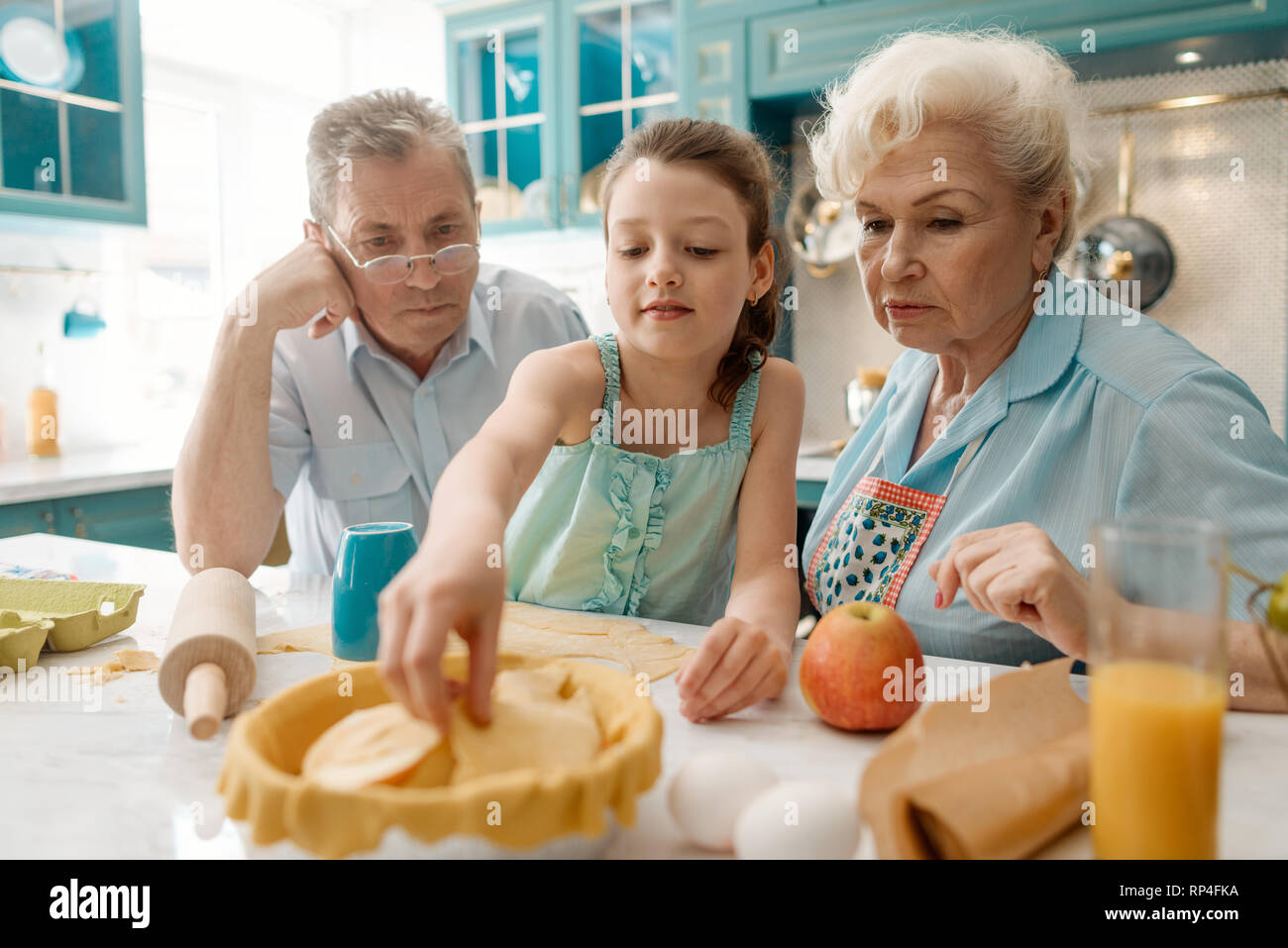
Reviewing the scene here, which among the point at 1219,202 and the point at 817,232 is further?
the point at 817,232

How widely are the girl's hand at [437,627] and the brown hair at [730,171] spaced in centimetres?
87

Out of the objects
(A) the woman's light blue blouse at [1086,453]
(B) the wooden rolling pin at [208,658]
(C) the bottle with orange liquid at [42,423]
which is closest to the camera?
(B) the wooden rolling pin at [208,658]

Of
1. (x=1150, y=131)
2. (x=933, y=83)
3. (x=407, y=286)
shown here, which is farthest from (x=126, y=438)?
(x=1150, y=131)

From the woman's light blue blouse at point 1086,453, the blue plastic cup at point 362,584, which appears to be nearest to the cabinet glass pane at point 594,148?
the woman's light blue blouse at point 1086,453

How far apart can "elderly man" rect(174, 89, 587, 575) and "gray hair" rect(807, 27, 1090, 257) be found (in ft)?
2.35

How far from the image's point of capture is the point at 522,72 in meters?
3.84

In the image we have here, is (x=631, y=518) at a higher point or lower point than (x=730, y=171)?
lower

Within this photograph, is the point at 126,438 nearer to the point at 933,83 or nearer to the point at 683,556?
the point at 683,556

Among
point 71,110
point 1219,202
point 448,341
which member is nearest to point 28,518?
point 71,110

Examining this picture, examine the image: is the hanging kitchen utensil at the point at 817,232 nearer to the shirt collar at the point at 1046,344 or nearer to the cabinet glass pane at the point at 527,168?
the cabinet glass pane at the point at 527,168

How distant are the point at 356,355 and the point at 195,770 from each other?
116 centimetres

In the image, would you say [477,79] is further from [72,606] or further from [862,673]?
[862,673]

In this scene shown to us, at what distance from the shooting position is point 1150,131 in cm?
287

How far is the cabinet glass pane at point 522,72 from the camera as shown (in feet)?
12.4
